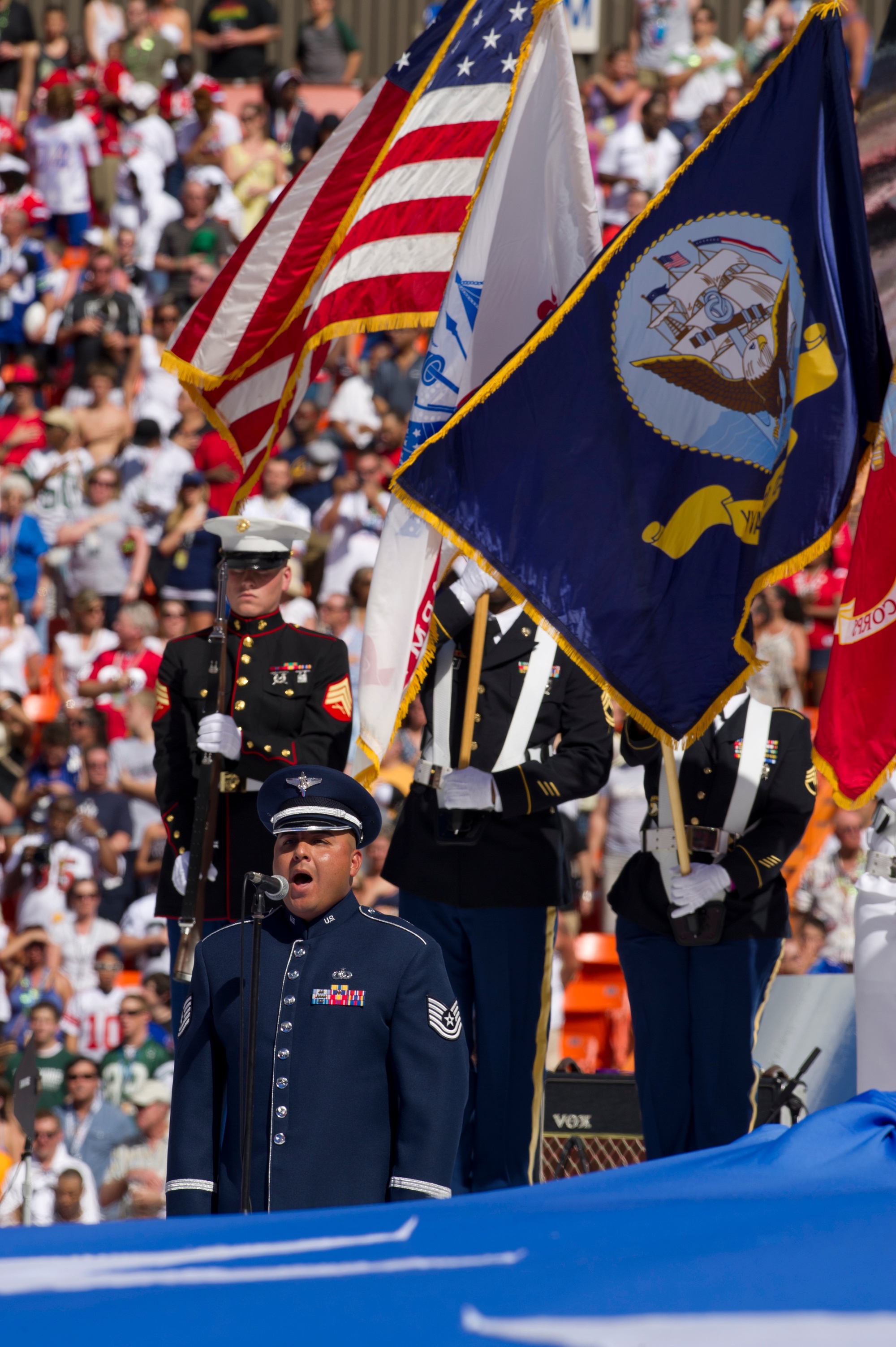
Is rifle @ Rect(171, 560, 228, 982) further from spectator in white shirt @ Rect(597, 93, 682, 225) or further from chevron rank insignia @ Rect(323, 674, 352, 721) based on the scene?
spectator in white shirt @ Rect(597, 93, 682, 225)

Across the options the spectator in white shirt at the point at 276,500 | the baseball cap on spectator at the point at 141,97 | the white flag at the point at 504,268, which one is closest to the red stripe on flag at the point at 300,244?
the white flag at the point at 504,268

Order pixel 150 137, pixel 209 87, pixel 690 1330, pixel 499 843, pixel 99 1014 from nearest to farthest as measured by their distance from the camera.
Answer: pixel 690 1330, pixel 499 843, pixel 99 1014, pixel 150 137, pixel 209 87

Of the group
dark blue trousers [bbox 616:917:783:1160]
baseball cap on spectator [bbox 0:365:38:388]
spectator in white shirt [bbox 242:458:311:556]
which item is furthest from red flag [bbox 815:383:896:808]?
baseball cap on spectator [bbox 0:365:38:388]

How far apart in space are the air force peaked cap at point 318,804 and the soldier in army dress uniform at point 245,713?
151 cm

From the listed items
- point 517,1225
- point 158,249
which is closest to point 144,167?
point 158,249

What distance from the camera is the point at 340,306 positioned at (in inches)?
285

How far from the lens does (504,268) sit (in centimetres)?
659

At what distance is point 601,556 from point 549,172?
1517 mm

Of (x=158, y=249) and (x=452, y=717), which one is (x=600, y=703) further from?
(x=158, y=249)

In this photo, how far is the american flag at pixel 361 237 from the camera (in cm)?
720

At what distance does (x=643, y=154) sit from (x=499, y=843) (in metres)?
12.6

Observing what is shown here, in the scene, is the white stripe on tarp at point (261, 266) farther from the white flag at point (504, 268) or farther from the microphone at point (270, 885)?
the microphone at point (270, 885)

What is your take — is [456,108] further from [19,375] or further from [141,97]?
[141,97]

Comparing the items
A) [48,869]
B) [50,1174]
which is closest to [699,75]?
[48,869]
